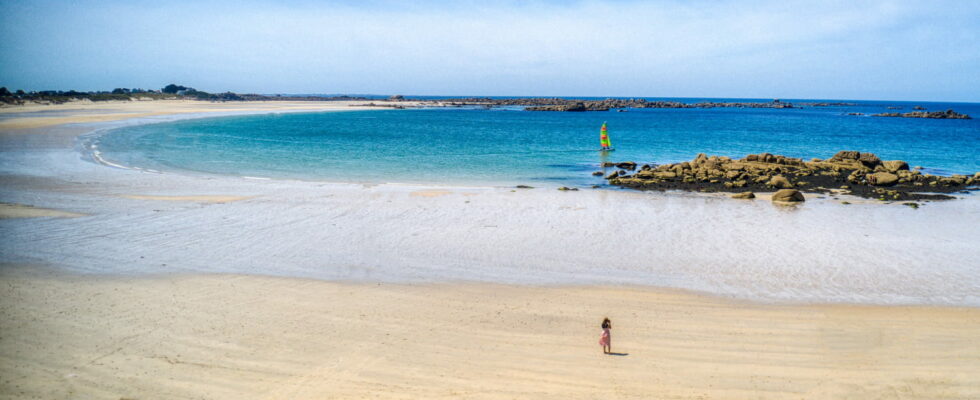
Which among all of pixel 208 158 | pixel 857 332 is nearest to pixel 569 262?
pixel 857 332

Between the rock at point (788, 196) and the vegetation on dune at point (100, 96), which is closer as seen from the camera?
the rock at point (788, 196)

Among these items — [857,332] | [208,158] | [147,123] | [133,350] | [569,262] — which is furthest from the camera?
[147,123]

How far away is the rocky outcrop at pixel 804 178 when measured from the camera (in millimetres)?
24359

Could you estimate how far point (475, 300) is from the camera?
35.4 ft

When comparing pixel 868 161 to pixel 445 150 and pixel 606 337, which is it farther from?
pixel 606 337

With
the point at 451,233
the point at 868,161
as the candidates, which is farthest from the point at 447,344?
the point at 868,161

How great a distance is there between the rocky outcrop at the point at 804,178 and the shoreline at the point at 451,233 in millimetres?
2391

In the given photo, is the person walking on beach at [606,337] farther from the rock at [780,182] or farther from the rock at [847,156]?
the rock at [847,156]

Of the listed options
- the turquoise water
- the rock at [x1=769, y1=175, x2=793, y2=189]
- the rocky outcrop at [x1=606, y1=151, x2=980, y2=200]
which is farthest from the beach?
the turquoise water

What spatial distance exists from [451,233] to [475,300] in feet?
18.1

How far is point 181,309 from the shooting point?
10.0 m

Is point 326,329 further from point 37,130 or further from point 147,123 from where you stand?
point 147,123

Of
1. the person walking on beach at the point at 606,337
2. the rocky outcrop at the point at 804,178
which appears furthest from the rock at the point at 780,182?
A: the person walking on beach at the point at 606,337

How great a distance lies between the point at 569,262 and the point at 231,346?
8.00 m
